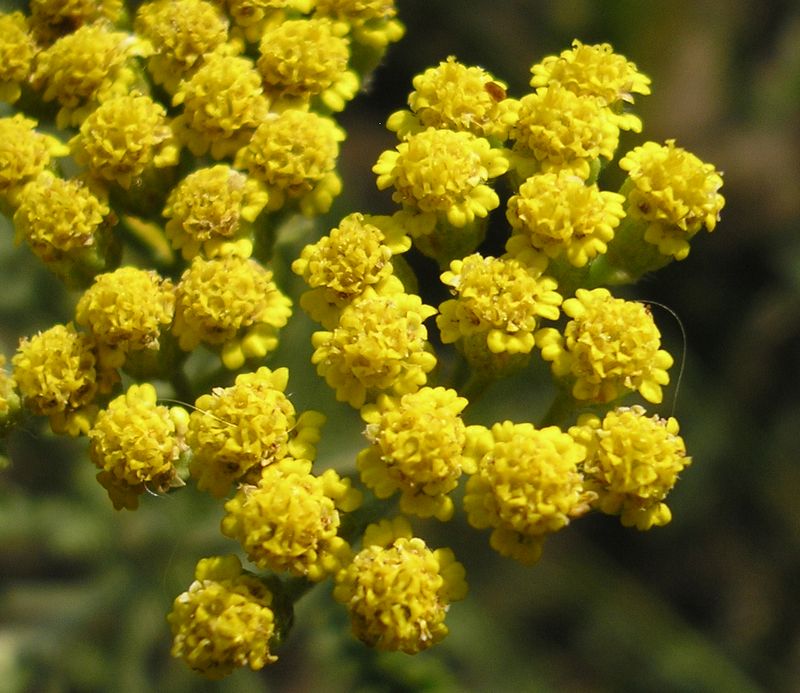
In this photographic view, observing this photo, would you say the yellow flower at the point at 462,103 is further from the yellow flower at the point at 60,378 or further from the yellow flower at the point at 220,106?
the yellow flower at the point at 60,378

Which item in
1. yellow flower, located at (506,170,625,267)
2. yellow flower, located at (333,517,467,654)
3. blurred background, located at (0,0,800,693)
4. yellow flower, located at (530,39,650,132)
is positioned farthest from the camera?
blurred background, located at (0,0,800,693)

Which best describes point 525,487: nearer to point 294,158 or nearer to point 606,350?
point 606,350

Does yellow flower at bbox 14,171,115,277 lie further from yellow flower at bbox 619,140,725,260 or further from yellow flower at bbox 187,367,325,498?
yellow flower at bbox 619,140,725,260

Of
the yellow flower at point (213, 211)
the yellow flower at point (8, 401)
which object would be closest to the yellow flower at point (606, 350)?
the yellow flower at point (213, 211)

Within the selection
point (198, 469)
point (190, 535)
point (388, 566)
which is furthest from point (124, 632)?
point (388, 566)

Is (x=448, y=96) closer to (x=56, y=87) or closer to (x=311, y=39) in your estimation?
(x=311, y=39)

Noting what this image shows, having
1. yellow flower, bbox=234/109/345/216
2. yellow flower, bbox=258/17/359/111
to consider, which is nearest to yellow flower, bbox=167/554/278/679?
yellow flower, bbox=234/109/345/216
